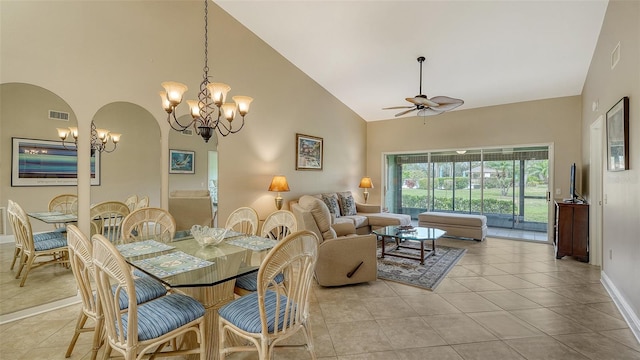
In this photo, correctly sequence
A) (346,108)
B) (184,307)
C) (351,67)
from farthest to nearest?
(346,108)
(351,67)
(184,307)

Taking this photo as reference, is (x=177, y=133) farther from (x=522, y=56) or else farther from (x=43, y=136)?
(x=522, y=56)

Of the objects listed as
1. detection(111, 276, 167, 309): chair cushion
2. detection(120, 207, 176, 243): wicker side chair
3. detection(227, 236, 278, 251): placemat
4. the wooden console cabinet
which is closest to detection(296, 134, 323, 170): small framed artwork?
detection(120, 207, 176, 243): wicker side chair

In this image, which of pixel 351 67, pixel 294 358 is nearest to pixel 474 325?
pixel 294 358

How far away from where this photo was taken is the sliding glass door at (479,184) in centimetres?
625

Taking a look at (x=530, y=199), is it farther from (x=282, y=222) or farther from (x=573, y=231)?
(x=282, y=222)

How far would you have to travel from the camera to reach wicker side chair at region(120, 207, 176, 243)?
8.82 ft

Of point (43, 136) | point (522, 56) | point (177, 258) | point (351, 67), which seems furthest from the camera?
point (351, 67)

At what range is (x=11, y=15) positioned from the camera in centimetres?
263

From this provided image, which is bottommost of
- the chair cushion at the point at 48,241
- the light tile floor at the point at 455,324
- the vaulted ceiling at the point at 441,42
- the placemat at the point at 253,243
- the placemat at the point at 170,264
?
the light tile floor at the point at 455,324

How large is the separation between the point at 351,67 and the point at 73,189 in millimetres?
4391

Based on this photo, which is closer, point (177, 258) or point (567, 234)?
point (177, 258)

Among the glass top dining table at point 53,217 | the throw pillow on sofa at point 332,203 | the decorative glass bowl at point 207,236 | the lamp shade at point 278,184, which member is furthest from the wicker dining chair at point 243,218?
the throw pillow on sofa at point 332,203

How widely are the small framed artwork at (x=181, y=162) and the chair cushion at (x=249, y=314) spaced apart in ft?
8.31

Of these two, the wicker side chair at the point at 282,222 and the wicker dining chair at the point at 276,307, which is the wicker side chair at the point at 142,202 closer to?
the wicker side chair at the point at 282,222
